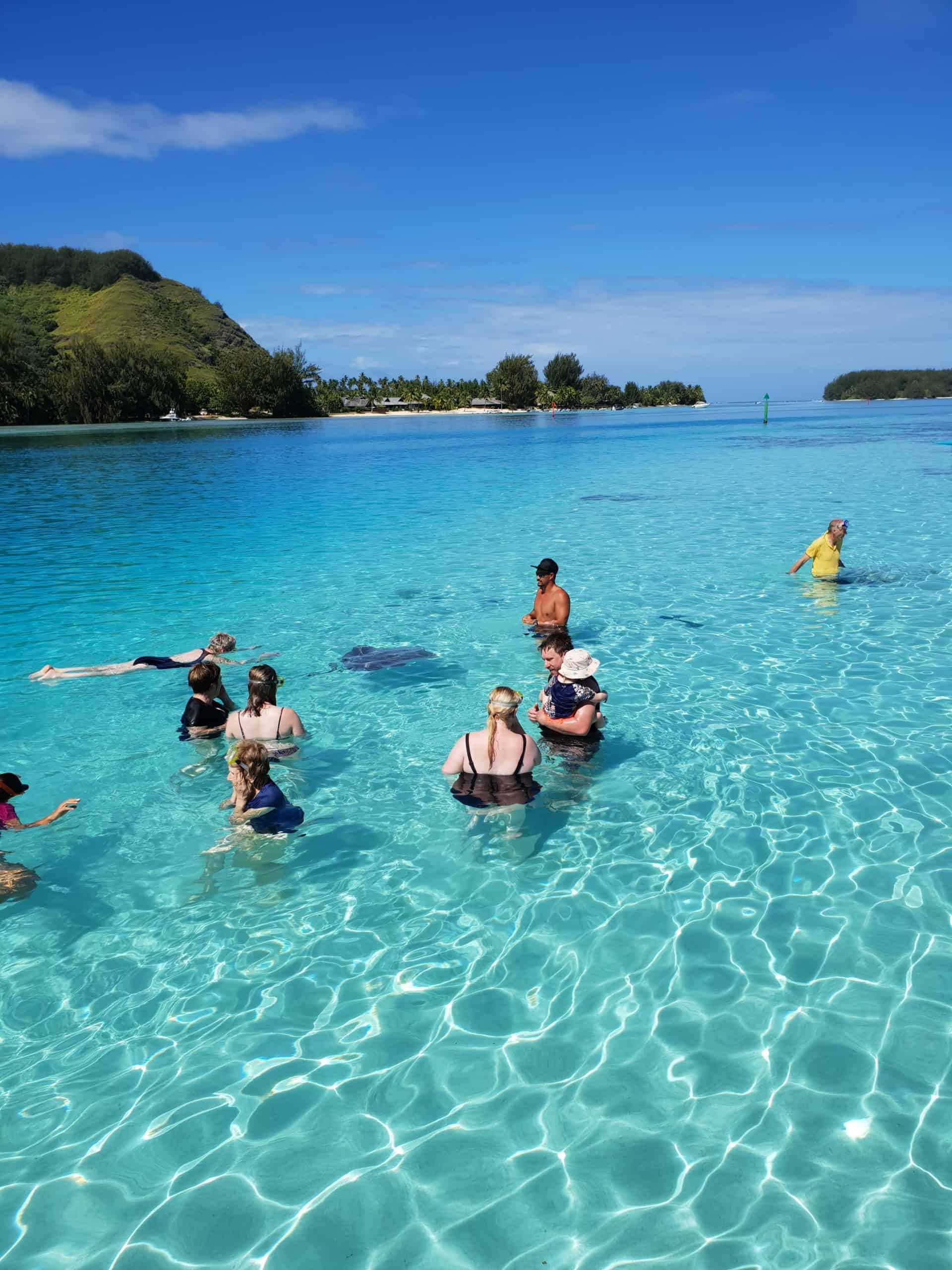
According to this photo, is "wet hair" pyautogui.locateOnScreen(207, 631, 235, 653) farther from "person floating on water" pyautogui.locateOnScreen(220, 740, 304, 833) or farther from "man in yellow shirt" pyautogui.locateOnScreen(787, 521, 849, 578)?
"man in yellow shirt" pyautogui.locateOnScreen(787, 521, 849, 578)

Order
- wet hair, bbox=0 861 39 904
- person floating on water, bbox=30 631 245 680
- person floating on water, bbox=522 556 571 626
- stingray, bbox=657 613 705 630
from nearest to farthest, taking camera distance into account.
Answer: wet hair, bbox=0 861 39 904 → person floating on water, bbox=522 556 571 626 → person floating on water, bbox=30 631 245 680 → stingray, bbox=657 613 705 630

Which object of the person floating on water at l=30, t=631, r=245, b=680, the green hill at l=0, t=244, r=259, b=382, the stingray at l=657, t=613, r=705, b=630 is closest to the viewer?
the person floating on water at l=30, t=631, r=245, b=680

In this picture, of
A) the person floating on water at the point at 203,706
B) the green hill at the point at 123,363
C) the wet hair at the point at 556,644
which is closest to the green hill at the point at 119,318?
the green hill at the point at 123,363

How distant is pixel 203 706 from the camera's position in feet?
25.0

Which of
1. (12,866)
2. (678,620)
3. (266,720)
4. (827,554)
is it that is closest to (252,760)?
(266,720)

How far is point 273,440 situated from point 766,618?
60.9 metres

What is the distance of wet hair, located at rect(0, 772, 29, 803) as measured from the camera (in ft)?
17.5

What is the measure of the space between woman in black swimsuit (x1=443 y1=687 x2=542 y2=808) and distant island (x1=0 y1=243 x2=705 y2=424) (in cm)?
9369

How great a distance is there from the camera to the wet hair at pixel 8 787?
5.33 m

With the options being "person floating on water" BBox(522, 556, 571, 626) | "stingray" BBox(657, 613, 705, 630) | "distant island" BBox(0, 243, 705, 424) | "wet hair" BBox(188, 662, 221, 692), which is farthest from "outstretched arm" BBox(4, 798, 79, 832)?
"distant island" BBox(0, 243, 705, 424)

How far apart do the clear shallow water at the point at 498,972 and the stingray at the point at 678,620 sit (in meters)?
0.37

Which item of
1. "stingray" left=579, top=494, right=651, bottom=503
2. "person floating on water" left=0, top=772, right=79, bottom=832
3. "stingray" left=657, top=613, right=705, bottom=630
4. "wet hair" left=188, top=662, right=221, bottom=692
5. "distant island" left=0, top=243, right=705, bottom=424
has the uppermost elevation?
"distant island" left=0, top=243, right=705, bottom=424

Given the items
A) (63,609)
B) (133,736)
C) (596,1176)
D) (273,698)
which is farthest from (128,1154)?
(63,609)

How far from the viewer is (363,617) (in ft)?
40.5
